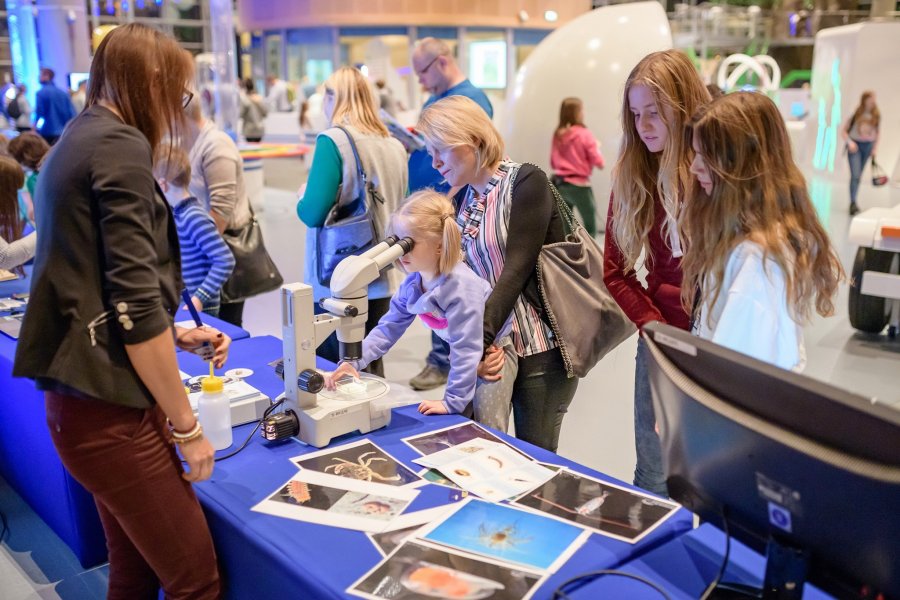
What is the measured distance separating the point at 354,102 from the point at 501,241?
1191 millimetres

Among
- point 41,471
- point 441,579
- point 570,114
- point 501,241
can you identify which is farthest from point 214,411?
point 570,114

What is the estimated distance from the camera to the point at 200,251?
9.97ft

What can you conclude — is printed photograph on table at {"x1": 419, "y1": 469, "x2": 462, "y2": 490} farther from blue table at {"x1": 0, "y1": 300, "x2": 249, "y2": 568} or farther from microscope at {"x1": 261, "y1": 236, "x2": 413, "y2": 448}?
blue table at {"x1": 0, "y1": 300, "x2": 249, "y2": 568}

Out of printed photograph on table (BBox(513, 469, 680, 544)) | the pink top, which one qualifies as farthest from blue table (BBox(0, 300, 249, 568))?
the pink top

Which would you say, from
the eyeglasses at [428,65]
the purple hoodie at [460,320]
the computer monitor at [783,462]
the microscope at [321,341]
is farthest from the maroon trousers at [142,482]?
the eyeglasses at [428,65]

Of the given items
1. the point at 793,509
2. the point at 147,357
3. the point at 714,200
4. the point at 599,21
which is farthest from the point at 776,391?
the point at 599,21

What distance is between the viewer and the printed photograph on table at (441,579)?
126cm

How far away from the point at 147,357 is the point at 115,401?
90 mm

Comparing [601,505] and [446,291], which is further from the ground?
[446,291]

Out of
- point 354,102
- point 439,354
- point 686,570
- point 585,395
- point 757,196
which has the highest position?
point 354,102

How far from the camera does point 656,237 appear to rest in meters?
2.04

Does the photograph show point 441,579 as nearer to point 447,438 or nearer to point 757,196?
point 447,438

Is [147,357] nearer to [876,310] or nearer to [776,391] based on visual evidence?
[776,391]

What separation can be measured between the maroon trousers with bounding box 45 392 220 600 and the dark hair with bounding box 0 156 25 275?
191 centimetres
